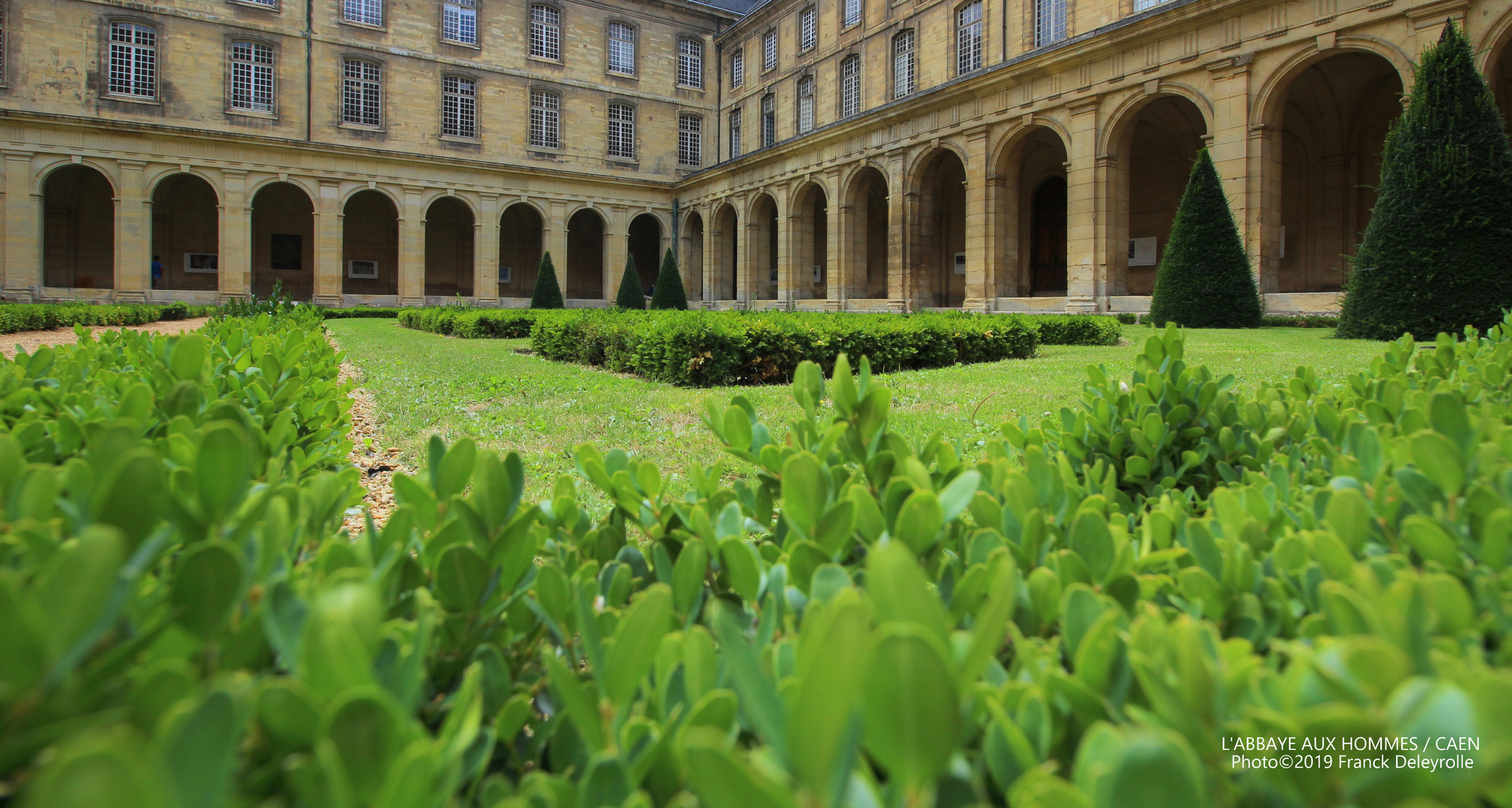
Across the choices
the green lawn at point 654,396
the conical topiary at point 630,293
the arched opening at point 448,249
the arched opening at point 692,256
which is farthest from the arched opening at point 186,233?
the green lawn at point 654,396

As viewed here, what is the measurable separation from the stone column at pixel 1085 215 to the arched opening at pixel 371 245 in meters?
26.7

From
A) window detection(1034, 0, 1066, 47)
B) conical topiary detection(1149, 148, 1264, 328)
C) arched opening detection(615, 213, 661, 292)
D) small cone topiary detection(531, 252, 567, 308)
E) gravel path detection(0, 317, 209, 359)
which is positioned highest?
window detection(1034, 0, 1066, 47)

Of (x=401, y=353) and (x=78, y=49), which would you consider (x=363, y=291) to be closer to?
(x=78, y=49)

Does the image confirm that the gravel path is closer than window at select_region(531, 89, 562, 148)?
Yes

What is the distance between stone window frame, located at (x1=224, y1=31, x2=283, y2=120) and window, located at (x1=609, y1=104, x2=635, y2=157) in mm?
12805

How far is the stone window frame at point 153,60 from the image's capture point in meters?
26.3

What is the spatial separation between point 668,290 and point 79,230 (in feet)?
76.2

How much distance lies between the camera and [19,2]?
83.9ft

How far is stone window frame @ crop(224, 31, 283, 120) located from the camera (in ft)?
91.5

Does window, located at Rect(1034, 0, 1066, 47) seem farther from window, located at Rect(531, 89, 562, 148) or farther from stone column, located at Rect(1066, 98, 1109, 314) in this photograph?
window, located at Rect(531, 89, 562, 148)

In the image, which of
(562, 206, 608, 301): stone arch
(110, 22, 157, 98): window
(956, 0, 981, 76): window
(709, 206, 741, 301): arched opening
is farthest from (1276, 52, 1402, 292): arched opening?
(110, 22, 157, 98): window

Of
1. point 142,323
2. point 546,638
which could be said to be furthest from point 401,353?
point 546,638

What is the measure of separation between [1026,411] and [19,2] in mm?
35400

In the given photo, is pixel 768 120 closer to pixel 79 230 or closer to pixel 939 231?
pixel 939 231
